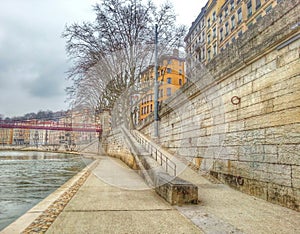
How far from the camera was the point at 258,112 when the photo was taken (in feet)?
17.0

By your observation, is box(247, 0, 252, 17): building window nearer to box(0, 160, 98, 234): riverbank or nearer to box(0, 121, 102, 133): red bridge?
box(0, 121, 102, 133): red bridge

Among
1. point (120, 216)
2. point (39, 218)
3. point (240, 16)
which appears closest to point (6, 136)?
point (240, 16)

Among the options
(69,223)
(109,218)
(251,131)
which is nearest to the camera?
(69,223)

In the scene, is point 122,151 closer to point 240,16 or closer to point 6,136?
point 240,16

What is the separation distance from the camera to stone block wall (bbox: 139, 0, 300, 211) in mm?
4215

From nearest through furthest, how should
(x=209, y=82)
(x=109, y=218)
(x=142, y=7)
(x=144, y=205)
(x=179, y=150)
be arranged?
(x=109, y=218)
(x=144, y=205)
(x=209, y=82)
(x=179, y=150)
(x=142, y=7)

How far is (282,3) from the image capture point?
4547mm

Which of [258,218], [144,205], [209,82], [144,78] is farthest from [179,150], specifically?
[144,78]

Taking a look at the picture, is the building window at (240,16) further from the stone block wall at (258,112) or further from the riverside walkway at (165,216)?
the riverside walkway at (165,216)

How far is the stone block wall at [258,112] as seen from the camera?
4.21m

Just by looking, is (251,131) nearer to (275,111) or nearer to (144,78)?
(275,111)

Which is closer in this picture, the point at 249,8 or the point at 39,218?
the point at 39,218

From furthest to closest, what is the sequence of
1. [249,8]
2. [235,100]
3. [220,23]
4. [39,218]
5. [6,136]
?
[6,136], [220,23], [249,8], [235,100], [39,218]

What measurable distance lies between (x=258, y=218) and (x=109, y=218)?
2.32 meters
